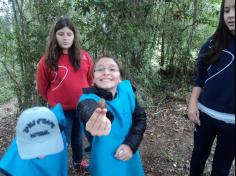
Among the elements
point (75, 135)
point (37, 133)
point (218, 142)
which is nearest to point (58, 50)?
point (75, 135)

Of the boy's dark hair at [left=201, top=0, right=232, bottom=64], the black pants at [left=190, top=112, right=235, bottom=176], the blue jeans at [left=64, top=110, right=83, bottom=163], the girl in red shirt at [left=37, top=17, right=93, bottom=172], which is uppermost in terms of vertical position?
the boy's dark hair at [left=201, top=0, right=232, bottom=64]

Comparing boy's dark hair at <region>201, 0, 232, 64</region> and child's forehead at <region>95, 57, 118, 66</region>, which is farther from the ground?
boy's dark hair at <region>201, 0, 232, 64</region>

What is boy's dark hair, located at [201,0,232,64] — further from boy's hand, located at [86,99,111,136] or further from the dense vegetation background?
the dense vegetation background

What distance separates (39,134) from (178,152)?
2.02m

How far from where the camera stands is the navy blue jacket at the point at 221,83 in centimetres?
174

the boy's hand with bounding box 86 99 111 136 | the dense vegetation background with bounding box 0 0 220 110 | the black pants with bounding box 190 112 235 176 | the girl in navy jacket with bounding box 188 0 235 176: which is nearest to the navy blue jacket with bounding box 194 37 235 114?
the girl in navy jacket with bounding box 188 0 235 176

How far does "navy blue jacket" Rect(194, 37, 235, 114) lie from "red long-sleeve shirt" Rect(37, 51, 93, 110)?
1111 mm

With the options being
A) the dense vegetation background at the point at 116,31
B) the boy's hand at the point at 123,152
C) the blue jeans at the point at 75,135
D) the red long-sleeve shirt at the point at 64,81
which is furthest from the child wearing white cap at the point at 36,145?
the dense vegetation background at the point at 116,31

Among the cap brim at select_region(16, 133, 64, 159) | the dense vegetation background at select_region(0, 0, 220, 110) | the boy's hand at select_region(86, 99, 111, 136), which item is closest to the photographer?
the boy's hand at select_region(86, 99, 111, 136)

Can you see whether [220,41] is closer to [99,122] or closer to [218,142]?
[218,142]

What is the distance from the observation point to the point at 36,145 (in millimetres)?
1875

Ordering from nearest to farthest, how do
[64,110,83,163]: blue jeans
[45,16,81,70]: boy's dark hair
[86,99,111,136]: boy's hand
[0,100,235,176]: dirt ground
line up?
[86,99,111,136]: boy's hand → [45,16,81,70]: boy's dark hair → [64,110,83,163]: blue jeans → [0,100,235,176]: dirt ground

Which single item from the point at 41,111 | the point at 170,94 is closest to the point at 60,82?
the point at 41,111

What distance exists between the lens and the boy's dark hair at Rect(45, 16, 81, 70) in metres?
2.54
